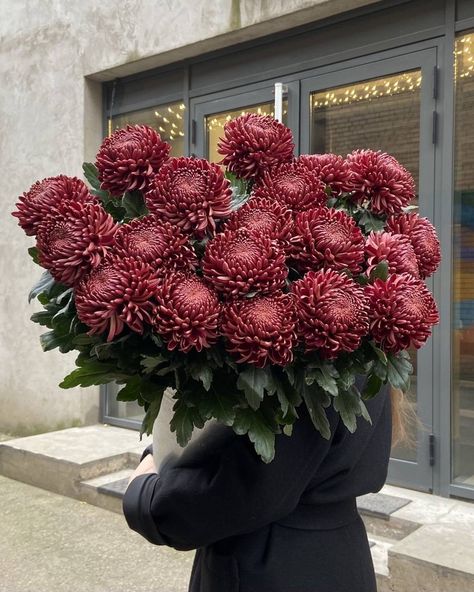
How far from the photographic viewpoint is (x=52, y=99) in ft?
21.0

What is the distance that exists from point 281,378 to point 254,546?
50cm

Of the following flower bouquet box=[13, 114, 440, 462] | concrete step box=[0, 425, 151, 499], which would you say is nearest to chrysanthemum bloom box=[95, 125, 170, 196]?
flower bouquet box=[13, 114, 440, 462]

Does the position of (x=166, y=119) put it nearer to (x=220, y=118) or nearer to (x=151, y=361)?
(x=220, y=118)

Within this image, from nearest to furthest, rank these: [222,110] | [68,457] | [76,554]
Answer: [76,554], [68,457], [222,110]

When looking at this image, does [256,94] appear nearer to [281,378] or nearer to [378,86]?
[378,86]

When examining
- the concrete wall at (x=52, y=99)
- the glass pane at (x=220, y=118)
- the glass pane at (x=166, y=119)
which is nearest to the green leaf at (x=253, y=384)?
the glass pane at (x=220, y=118)

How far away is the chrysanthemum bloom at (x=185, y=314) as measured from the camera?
3.31 ft

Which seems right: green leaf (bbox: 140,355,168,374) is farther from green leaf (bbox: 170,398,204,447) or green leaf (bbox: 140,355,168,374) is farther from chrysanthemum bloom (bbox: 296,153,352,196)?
chrysanthemum bloom (bbox: 296,153,352,196)

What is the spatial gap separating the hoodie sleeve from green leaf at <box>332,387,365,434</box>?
144 mm

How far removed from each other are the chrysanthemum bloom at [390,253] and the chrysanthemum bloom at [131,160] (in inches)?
16.5

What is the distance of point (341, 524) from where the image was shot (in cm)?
149

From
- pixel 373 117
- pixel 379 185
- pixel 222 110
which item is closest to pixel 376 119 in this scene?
pixel 373 117

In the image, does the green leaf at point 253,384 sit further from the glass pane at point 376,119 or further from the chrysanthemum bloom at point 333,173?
the glass pane at point 376,119

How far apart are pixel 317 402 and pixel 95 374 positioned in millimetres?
415
